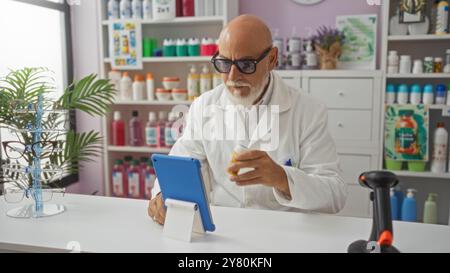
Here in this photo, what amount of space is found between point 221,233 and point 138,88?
221 cm

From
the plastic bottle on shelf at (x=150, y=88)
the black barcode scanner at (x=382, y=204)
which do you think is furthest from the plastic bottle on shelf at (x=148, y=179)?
the black barcode scanner at (x=382, y=204)

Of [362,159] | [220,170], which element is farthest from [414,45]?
[220,170]

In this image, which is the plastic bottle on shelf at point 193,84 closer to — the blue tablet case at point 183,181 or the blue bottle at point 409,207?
the blue bottle at point 409,207

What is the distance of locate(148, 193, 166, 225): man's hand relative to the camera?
48.9 inches

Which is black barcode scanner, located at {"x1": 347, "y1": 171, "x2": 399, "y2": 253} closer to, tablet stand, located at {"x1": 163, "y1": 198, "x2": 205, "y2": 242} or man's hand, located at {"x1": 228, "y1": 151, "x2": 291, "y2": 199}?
man's hand, located at {"x1": 228, "y1": 151, "x2": 291, "y2": 199}

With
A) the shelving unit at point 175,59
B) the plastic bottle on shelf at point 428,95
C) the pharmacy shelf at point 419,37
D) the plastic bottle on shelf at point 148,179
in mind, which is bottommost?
the plastic bottle on shelf at point 148,179

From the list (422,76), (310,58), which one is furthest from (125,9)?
(422,76)

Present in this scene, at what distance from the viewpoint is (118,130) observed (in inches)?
129

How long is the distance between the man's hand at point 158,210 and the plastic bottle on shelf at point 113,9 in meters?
2.24

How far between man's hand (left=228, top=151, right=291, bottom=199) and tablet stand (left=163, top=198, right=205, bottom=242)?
147mm

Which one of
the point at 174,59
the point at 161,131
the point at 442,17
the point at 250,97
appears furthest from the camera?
the point at 161,131

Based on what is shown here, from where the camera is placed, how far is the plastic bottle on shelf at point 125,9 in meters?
3.10

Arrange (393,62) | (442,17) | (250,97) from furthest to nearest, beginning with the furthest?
(393,62), (442,17), (250,97)

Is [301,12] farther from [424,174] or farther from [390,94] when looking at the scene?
[424,174]
